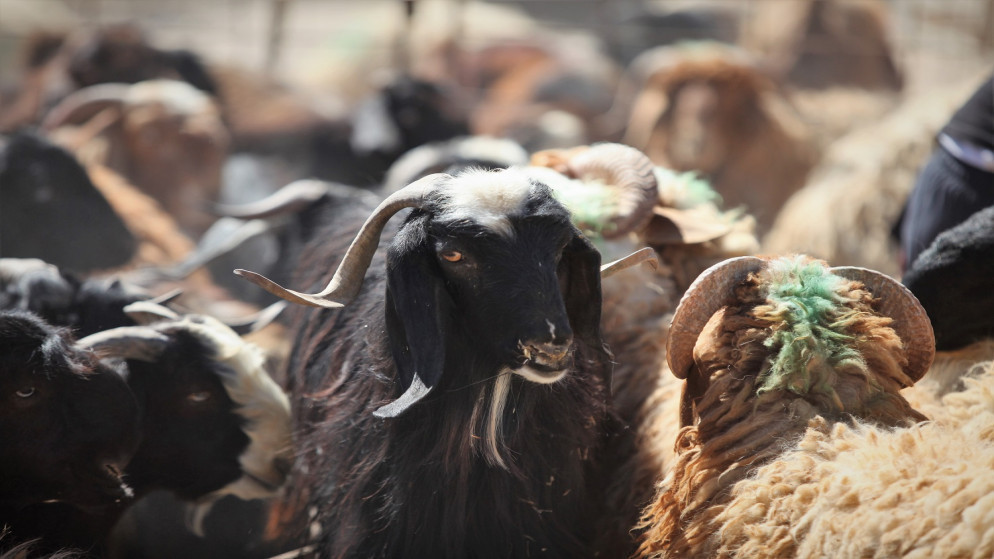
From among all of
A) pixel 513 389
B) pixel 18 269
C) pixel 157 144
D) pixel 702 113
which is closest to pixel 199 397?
pixel 18 269

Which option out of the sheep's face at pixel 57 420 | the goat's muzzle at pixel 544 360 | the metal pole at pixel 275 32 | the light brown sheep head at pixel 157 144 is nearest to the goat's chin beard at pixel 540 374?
the goat's muzzle at pixel 544 360

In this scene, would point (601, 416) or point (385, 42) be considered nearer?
point (601, 416)

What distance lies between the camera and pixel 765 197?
27.1ft

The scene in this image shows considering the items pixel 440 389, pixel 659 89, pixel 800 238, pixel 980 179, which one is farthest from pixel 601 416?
pixel 659 89

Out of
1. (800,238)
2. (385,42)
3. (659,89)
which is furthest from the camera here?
(385,42)

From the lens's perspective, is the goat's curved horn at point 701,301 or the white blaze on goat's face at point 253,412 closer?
the goat's curved horn at point 701,301

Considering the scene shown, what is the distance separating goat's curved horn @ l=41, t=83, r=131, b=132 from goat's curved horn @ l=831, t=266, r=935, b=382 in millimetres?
6404

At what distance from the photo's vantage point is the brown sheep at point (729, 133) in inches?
325

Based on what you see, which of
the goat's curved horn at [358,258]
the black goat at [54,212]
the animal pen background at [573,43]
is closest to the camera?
the goat's curved horn at [358,258]

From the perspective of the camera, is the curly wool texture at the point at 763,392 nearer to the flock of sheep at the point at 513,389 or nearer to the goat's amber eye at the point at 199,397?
the flock of sheep at the point at 513,389

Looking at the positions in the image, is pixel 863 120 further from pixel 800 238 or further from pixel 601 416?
pixel 601 416

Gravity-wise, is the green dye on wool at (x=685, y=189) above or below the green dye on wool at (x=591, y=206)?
below

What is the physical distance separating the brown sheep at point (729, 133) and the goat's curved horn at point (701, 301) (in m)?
5.30

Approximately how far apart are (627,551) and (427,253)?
1327mm
